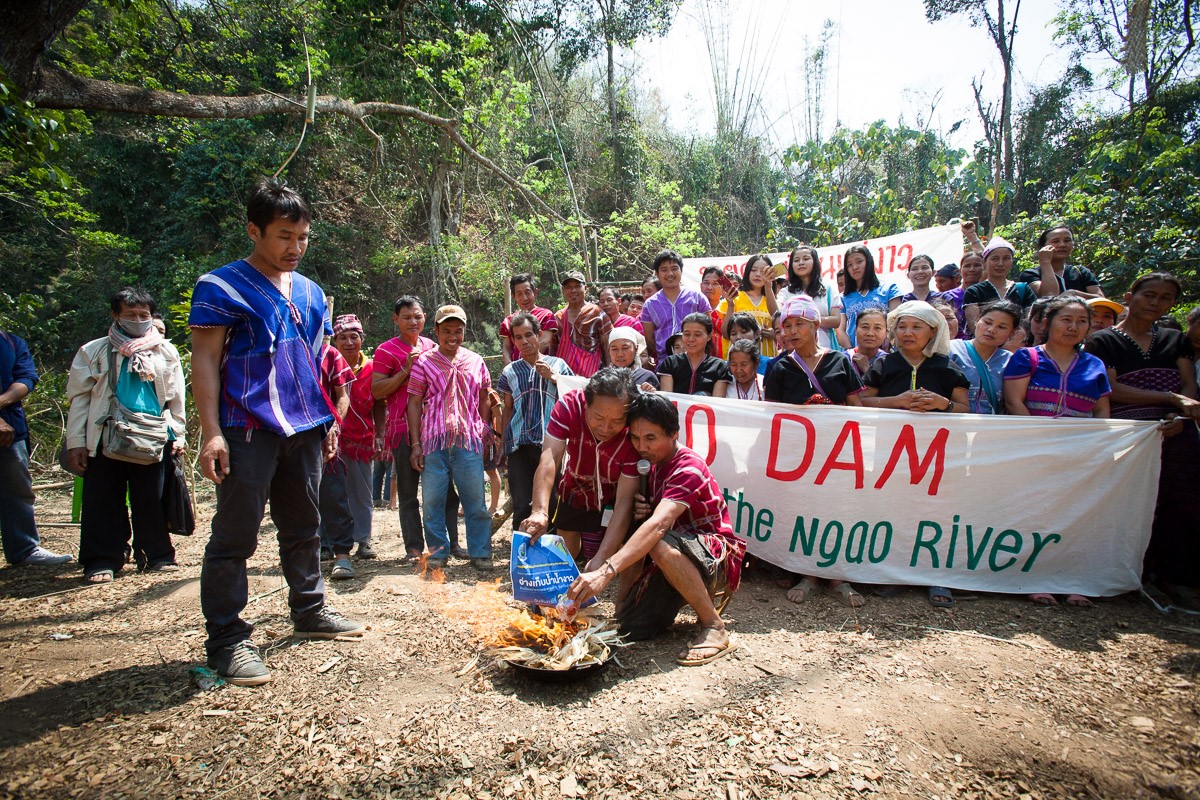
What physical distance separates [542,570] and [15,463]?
4.23m

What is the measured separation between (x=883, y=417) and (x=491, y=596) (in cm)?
265

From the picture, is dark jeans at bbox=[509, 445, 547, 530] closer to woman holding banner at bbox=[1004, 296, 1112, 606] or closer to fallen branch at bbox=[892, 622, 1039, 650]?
fallen branch at bbox=[892, 622, 1039, 650]

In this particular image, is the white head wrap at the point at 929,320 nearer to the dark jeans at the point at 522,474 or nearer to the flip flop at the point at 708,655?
the flip flop at the point at 708,655

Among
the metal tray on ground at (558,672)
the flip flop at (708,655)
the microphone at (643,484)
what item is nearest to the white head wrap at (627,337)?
the microphone at (643,484)

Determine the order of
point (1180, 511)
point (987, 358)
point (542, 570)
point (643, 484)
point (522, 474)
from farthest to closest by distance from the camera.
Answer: point (522, 474), point (987, 358), point (1180, 511), point (643, 484), point (542, 570)

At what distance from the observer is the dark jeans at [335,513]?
180 inches

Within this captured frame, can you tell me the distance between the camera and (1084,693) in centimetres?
275

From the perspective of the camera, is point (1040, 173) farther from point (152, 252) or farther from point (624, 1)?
point (152, 252)

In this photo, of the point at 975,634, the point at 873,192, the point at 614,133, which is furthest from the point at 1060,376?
the point at 614,133

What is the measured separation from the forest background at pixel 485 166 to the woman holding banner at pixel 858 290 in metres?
4.04

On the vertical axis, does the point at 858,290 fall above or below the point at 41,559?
above

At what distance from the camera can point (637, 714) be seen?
254 cm

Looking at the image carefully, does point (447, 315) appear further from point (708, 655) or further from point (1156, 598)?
point (1156, 598)

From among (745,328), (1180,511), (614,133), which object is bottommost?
(1180,511)
